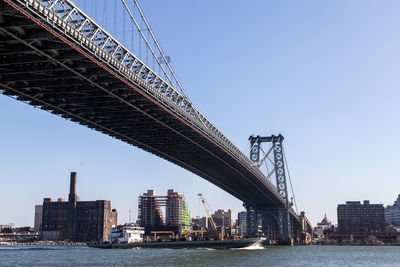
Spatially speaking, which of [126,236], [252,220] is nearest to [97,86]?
[126,236]

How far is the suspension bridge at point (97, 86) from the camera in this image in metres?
28.4

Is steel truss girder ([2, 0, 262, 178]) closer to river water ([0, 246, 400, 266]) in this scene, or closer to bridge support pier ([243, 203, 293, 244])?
river water ([0, 246, 400, 266])

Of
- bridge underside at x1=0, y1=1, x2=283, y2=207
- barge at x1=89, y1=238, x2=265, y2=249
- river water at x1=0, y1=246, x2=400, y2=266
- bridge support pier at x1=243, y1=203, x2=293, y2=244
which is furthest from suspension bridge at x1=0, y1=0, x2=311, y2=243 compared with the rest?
bridge support pier at x1=243, y1=203, x2=293, y2=244

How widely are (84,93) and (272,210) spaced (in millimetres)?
93885

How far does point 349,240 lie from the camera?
185m

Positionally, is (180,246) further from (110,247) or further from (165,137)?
(165,137)

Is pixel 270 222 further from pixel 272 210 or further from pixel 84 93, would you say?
pixel 84 93

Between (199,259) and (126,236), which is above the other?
(199,259)

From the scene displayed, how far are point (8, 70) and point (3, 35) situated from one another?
6761mm

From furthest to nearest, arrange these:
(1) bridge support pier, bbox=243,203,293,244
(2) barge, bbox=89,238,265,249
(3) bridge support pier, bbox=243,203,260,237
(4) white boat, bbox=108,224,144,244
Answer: (3) bridge support pier, bbox=243,203,260,237
(1) bridge support pier, bbox=243,203,293,244
(4) white boat, bbox=108,224,144,244
(2) barge, bbox=89,238,265,249

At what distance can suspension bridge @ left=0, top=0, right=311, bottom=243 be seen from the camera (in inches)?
1120

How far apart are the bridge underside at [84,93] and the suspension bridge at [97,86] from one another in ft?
0.18

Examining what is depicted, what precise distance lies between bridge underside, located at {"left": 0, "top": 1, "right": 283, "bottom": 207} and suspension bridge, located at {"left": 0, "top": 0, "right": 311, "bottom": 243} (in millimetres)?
55

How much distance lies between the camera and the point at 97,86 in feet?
125
